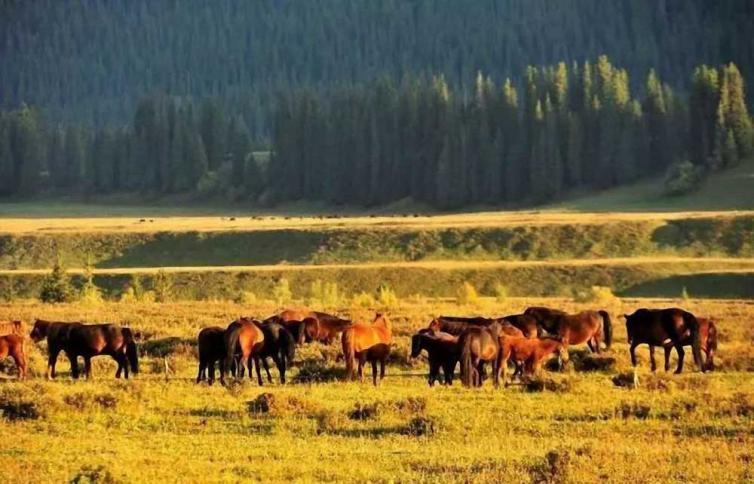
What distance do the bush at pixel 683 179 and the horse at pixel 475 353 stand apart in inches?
3287

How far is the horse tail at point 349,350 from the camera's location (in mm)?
28906

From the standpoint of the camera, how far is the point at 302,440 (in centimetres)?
2211

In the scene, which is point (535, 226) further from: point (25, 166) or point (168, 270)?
point (25, 166)

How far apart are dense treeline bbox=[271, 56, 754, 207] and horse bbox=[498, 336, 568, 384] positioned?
284 feet

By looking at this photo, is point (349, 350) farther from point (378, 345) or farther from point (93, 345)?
point (93, 345)

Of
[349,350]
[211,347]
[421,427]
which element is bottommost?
[421,427]

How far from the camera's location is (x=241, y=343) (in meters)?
29.3

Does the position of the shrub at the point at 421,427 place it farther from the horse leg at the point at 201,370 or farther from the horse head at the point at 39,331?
the horse head at the point at 39,331

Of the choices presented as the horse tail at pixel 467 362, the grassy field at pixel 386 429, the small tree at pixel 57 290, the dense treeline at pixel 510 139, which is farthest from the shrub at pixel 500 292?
the dense treeline at pixel 510 139

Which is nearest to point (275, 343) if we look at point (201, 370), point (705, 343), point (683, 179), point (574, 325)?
point (201, 370)

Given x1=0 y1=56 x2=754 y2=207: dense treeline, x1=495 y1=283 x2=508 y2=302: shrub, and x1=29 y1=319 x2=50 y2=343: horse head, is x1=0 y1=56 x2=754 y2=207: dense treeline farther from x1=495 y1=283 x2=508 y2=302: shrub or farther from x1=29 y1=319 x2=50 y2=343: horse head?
x1=29 y1=319 x2=50 y2=343: horse head

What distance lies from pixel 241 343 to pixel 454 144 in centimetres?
9835

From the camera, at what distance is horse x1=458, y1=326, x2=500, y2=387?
2802 centimetres

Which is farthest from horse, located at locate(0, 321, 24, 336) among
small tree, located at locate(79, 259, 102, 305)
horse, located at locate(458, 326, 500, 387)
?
small tree, located at locate(79, 259, 102, 305)
